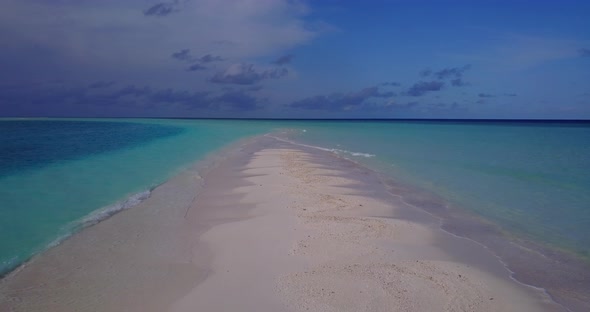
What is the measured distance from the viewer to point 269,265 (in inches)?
236

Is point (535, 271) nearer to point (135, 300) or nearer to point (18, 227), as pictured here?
point (135, 300)

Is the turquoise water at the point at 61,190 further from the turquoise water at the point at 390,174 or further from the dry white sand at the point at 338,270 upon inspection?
the dry white sand at the point at 338,270

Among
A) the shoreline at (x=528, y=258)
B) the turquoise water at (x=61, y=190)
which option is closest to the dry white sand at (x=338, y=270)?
the shoreline at (x=528, y=258)

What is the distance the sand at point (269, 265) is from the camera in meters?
4.89

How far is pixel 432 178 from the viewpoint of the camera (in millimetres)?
14117

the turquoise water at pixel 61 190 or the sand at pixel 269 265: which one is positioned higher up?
the sand at pixel 269 265

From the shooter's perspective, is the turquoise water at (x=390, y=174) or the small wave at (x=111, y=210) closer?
the turquoise water at (x=390, y=174)

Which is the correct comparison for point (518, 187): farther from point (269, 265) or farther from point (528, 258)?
point (269, 265)

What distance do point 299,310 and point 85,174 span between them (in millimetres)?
12697

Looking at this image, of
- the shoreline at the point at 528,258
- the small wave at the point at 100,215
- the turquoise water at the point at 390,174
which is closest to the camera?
the shoreline at the point at 528,258

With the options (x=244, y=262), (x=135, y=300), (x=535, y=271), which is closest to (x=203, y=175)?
(x=244, y=262)

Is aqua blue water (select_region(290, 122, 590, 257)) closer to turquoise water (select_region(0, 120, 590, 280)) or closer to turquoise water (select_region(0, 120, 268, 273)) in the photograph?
turquoise water (select_region(0, 120, 590, 280))

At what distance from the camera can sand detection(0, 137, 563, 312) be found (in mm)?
4895

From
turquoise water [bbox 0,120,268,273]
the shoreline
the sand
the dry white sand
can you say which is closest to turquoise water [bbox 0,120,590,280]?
turquoise water [bbox 0,120,268,273]
